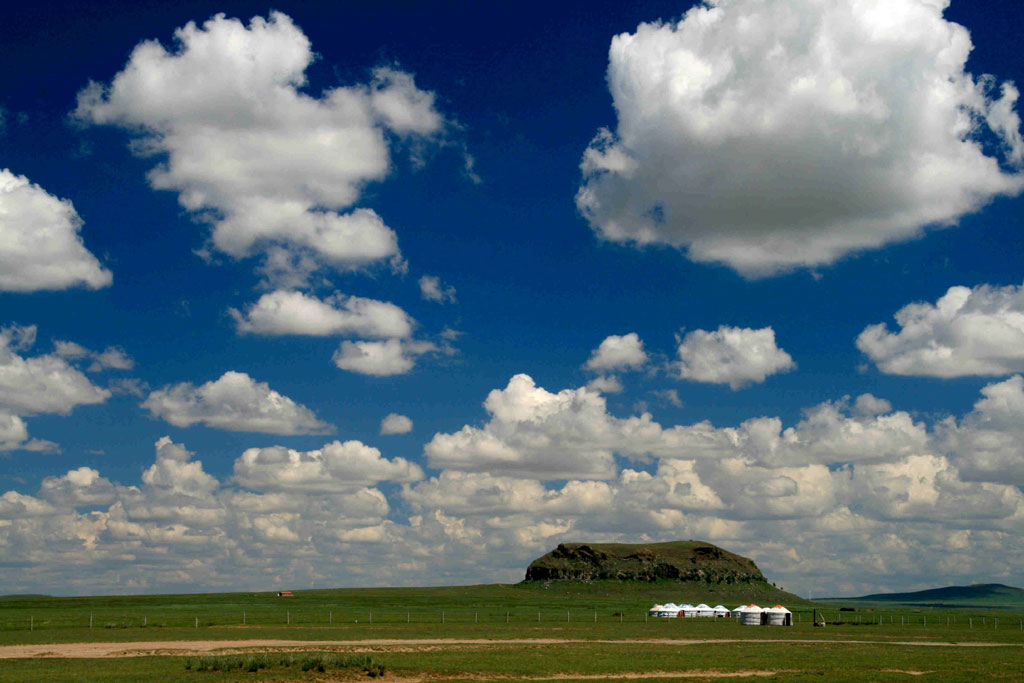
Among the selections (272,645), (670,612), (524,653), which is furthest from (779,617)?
(272,645)

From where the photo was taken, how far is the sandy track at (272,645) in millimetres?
68562

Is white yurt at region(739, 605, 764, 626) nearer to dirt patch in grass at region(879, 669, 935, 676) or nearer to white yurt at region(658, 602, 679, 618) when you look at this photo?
white yurt at region(658, 602, 679, 618)

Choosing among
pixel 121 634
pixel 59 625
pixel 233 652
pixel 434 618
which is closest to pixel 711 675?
pixel 233 652

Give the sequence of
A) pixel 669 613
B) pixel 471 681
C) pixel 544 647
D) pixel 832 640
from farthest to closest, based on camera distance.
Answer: pixel 669 613 → pixel 832 640 → pixel 544 647 → pixel 471 681

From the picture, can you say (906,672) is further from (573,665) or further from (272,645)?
(272,645)

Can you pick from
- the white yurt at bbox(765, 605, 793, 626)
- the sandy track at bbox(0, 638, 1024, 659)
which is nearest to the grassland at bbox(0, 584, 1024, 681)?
the sandy track at bbox(0, 638, 1024, 659)

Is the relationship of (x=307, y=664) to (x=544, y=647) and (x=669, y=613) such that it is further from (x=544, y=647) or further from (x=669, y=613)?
(x=669, y=613)

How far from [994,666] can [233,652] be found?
176 feet

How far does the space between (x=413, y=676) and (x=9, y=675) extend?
22972 mm

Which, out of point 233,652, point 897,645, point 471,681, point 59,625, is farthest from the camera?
point 59,625

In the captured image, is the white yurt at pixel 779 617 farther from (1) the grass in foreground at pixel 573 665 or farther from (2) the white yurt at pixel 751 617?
(1) the grass in foreground at pixel 573 665

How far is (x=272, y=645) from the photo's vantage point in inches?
2923

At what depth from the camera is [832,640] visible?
9175cm

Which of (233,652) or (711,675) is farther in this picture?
(233,652)
